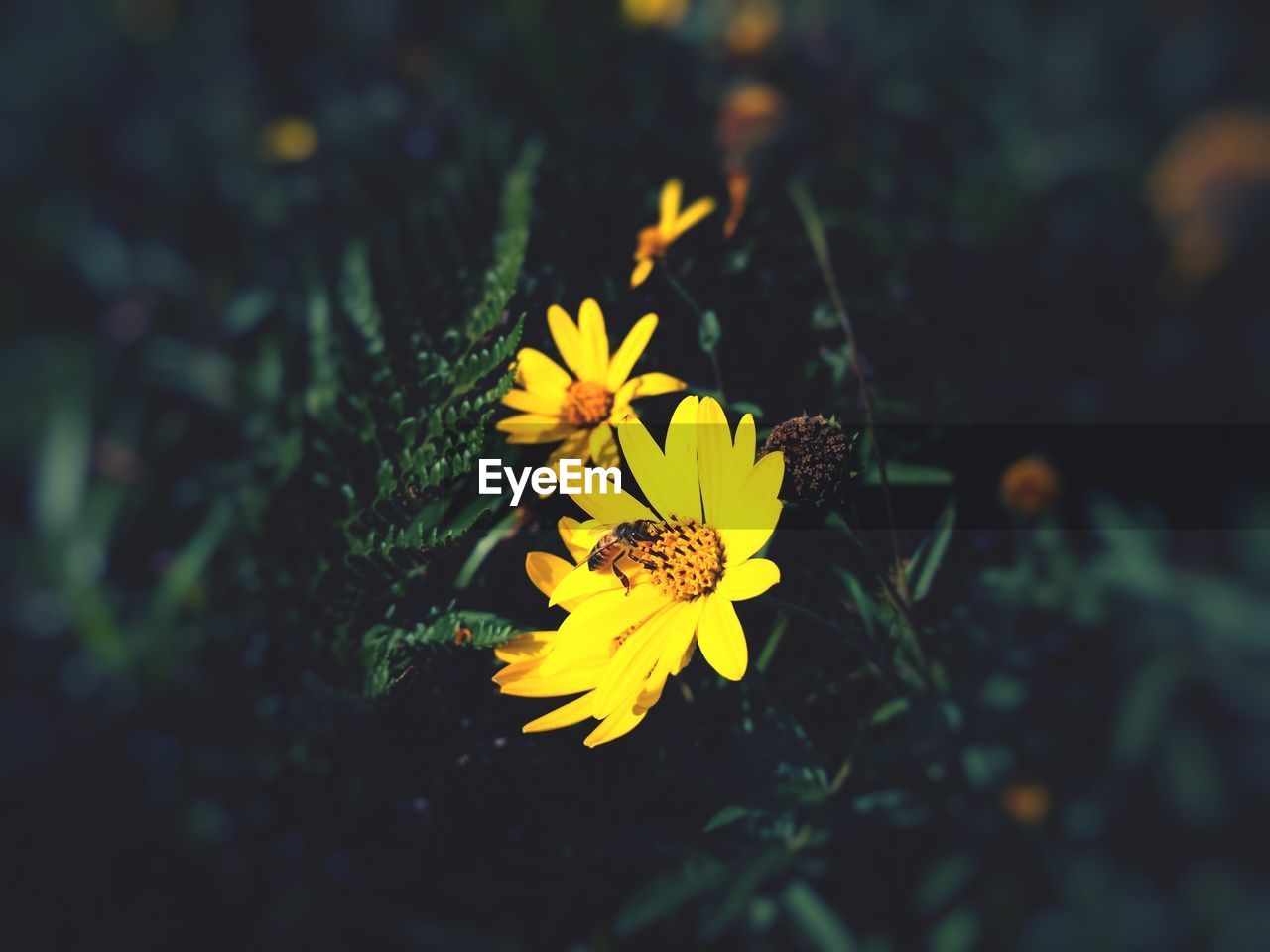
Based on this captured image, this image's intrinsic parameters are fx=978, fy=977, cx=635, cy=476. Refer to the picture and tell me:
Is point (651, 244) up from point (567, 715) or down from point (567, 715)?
up

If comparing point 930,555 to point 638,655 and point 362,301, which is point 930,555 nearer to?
point 638,655

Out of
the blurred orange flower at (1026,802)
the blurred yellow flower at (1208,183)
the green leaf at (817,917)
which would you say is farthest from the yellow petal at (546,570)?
the blurred yellow flower at (1208,183)

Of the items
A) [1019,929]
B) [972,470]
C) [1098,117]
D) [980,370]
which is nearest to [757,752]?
[972,470]

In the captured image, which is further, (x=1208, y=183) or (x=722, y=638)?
(x=1208, y=183)

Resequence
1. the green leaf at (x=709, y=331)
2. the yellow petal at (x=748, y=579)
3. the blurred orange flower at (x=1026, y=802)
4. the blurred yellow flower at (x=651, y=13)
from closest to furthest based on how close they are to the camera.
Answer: the yellow petal at (x=748, y=579) < the green leaf at (x=709, y=331) < the blurred orange flower at (x=1026, y=802) < the blurred yellow flower at (x=651, y=13)

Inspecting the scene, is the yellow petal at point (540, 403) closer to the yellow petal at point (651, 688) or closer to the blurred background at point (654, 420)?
the blurred background at point (654, 420)

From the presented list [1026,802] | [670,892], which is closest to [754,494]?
[670,892]

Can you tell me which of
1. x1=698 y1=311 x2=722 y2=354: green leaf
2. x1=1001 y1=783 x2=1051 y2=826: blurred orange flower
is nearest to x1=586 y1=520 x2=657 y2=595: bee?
x1=698 y1=311 x2=722 y2=354: green leaf

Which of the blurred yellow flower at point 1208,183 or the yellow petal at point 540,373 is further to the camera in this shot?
the blurred yellow flower at point 1208,183
